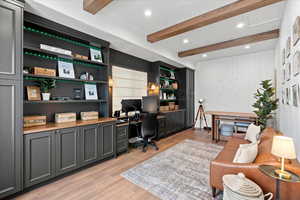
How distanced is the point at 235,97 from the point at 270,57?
69.1 inches

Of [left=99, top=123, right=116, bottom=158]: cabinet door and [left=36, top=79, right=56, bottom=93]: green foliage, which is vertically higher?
[left=36, top=79, right=56, bottom=93]: green foliage

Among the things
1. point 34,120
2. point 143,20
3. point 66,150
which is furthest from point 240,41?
point 34,120

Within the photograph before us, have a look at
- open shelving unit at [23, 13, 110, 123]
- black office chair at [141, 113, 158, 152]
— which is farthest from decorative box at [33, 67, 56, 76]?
black office chair at [141, 113, 158, 152]

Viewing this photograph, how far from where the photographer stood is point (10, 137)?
187 centimetres

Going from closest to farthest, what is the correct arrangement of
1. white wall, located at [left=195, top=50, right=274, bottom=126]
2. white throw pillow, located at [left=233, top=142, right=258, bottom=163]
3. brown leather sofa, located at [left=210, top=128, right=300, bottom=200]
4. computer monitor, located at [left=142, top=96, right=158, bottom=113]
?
brown leather sofa, located at [left=210, top=128, right=300, bottom=200], white throw pillow, located at [left=233, top=142, right=258, bottom=163], computer monitor, located at [left=142, top=96, right=158, bottom=113], white wall, located at [left=195, top=50, right=274, bottom=126]

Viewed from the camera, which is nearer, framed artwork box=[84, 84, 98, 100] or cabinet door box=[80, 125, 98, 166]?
cabinet door box=[80, 125, 98, 166]

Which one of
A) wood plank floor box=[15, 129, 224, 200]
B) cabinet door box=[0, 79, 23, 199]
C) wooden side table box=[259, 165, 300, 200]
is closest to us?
wooden side table box=[259, 165, 300, 200]

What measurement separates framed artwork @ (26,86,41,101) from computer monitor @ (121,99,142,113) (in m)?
1.72

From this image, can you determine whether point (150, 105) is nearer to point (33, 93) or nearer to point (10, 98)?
point (33, 93)

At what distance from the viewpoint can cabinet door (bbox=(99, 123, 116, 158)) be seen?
296 centimetres

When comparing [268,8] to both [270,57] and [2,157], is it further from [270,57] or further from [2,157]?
[2,157]

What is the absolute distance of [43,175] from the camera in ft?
7.07

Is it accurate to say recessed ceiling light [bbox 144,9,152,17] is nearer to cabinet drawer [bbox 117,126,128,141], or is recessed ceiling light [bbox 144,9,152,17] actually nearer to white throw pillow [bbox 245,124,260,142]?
cabinet drawer [bbox 117,126,128,141]

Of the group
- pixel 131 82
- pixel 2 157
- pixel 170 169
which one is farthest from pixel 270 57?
pixel 2 157
